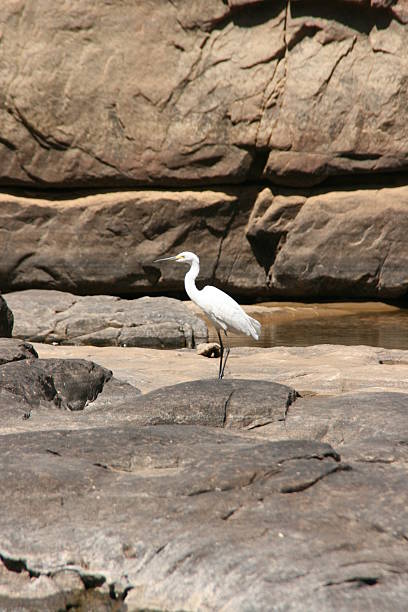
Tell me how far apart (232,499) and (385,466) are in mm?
812

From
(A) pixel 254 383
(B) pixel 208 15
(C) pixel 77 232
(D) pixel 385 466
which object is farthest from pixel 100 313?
(D) pixel 385 466

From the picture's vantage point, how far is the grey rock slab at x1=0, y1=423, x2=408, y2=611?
3352 millimetres

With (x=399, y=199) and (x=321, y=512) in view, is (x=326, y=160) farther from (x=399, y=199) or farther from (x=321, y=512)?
(x=321, y=512)

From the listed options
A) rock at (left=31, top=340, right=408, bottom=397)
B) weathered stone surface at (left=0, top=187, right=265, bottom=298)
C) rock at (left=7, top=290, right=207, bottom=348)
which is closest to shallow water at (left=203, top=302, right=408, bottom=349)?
rock at (left=7, top=290, right=207, bottom=348)

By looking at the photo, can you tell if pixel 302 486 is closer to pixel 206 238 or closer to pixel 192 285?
pixel 192 285

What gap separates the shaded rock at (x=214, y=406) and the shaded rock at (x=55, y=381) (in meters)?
0.59

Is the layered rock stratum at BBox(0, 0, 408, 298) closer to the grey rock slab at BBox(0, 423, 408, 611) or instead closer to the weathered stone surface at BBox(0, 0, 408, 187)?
the weathered stone surface at BBox(0, 0, 408, 187)

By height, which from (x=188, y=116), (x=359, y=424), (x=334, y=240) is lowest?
(x=359, y=424)

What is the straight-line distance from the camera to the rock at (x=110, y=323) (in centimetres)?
1018

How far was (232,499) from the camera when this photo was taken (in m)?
3.81

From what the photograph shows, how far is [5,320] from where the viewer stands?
9539 mm

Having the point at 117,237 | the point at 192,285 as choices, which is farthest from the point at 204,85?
the point at 192,285

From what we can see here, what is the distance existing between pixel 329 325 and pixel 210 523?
8.35 m

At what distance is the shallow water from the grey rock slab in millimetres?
6069
